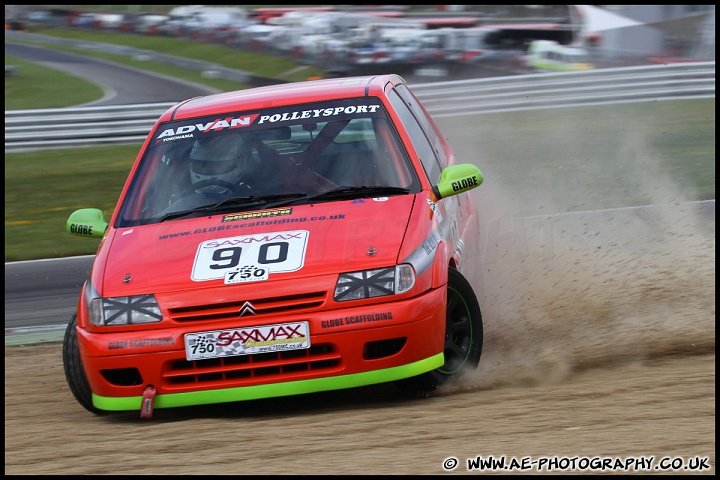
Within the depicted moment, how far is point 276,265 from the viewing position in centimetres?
459

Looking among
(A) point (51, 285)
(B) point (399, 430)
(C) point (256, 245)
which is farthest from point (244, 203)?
(A) point (51, 285)

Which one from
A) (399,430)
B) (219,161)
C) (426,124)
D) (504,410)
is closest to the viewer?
(399,430)

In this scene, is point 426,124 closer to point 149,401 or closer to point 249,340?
point 249,340

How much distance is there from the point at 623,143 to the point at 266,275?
11196 mm

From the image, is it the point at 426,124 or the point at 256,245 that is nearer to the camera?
the point at 256,245

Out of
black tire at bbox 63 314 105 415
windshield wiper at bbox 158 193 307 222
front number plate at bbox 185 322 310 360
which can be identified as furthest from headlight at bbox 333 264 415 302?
black tire at bbox 63 314 105 415

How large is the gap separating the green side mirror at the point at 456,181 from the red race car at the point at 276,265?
1 centimetres

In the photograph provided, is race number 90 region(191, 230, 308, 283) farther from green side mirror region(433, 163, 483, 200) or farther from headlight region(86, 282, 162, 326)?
green side mirror region(433, 163, 483, 200)

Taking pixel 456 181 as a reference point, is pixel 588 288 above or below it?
below

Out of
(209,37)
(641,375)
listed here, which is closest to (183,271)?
(641,375)

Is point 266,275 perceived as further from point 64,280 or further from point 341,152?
point 64,280

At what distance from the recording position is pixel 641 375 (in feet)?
15.9

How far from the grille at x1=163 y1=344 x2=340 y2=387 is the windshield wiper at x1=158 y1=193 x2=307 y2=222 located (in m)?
0.99

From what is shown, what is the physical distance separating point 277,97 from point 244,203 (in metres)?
0.85
